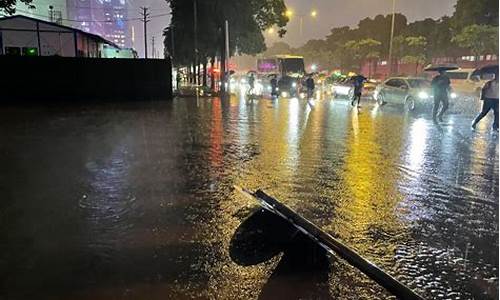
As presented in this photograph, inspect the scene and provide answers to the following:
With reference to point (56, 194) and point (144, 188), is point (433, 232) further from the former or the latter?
point (56, 194)

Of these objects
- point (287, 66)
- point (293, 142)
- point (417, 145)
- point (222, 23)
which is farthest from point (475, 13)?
point (293, 142)

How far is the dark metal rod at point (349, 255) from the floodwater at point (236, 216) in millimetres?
158

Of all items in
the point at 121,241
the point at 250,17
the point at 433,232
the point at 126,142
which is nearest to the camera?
the point at 121,241

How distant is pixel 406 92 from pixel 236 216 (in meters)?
17.7

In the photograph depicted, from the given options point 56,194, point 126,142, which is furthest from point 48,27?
point 56,194

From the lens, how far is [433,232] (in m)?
5.01

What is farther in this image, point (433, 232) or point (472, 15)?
point (472, 15)

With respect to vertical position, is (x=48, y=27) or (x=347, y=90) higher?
(x=48, y=27)

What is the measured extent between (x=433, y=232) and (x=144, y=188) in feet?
13.4

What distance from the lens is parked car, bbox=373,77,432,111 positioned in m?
20.2

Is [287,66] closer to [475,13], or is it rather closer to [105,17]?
[475,13]

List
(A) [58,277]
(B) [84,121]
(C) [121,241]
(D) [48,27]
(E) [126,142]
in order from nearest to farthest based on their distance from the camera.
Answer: (A) [58,277] < (C) [121,241] < (E) [126,142] < (B) [84,121] < (D) [48,27]

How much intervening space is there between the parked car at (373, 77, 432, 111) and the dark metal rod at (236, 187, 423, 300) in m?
17.4

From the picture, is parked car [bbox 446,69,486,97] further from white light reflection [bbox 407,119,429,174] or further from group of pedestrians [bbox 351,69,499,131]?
white light reflection [bbox 407,119,429,174]
